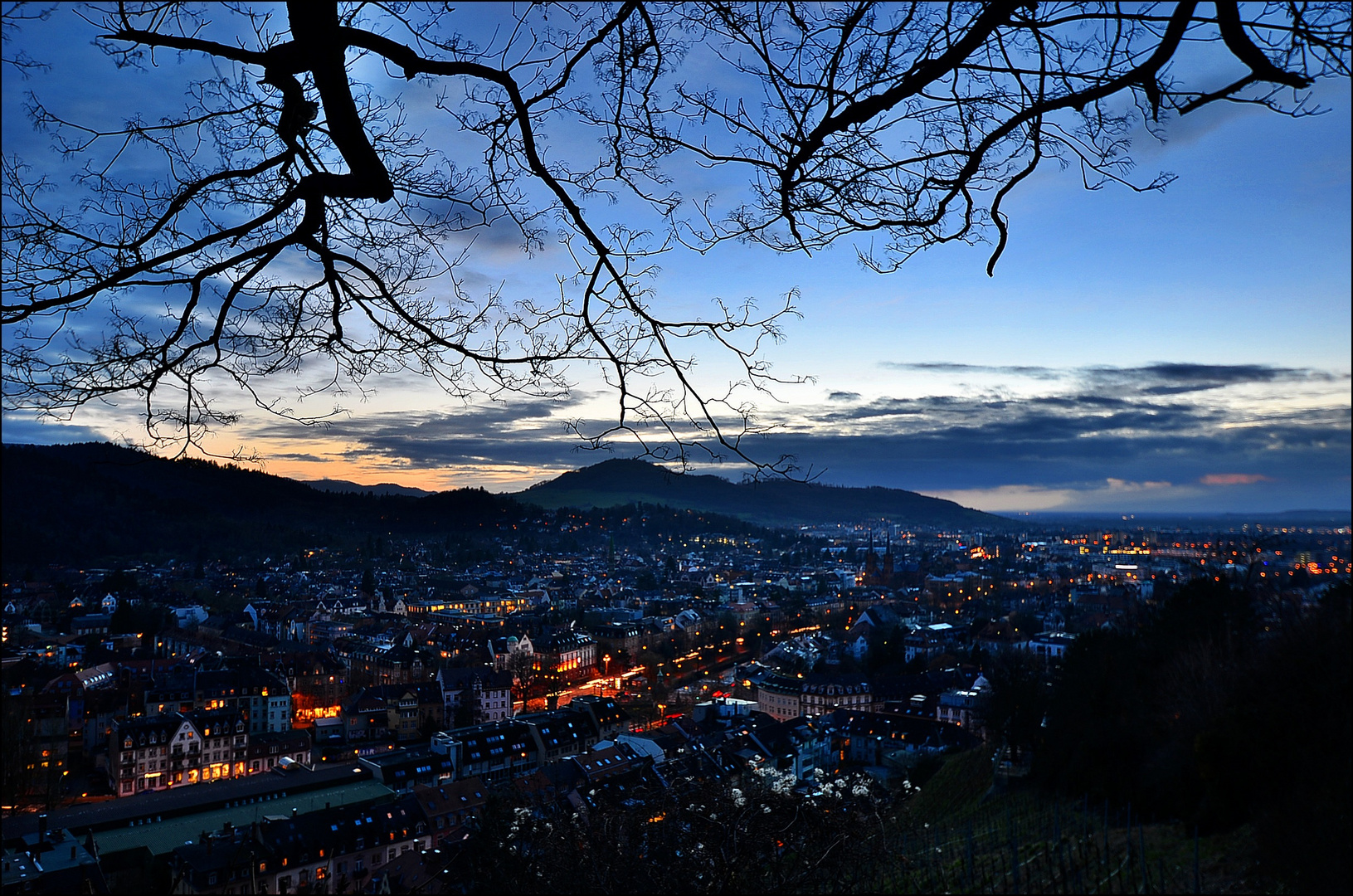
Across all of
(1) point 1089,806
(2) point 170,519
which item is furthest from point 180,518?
(1) point 1089,806

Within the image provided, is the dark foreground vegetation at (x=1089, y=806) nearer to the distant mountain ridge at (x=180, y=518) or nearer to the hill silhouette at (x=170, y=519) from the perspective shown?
the distant mountain ridge at (x=180, y=518)

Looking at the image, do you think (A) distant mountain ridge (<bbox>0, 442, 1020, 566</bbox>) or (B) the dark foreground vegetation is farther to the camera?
(A) distant mountain ridge (<bbox>0, 442, 1020, 566</bbox>)

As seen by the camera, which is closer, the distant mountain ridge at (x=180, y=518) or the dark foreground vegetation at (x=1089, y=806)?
the dark foreground vegetation at (x=1089, y=806)

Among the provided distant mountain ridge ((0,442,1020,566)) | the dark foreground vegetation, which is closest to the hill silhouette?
distant mountain ridge ((0,442,1020,566))

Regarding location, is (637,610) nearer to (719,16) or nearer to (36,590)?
(36,590)

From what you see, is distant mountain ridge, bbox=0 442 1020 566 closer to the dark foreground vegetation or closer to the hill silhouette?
the hill silhouette

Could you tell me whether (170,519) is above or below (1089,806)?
above

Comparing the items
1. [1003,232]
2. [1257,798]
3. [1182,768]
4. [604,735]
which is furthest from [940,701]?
[1003,232]

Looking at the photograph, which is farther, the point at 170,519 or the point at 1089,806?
the point at 170,519

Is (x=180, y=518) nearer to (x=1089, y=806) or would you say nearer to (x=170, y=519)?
(x=170, y=519)

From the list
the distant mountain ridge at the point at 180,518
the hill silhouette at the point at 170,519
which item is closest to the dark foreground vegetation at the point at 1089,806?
the distant mountain ridge at the point at 180,518

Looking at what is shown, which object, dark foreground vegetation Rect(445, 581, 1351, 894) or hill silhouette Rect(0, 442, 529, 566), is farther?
hill silhouette Rect(0, 442, 529, 566)

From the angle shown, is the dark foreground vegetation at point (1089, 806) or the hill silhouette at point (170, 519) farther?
the hill silhouette at point (170, 519)
